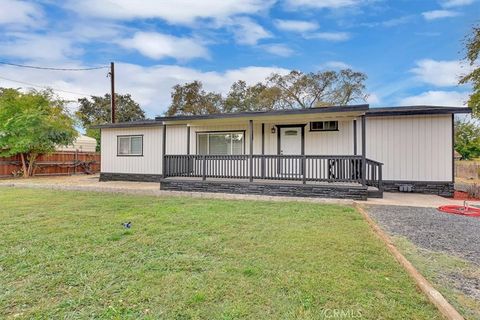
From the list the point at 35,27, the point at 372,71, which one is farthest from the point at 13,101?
the point at 372,71

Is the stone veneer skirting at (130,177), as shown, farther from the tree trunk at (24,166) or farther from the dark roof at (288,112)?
the tree trunk at (24,166)

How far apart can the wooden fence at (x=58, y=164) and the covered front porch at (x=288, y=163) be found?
10.1 m

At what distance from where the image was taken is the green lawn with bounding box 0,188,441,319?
7.51ft

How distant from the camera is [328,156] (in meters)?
8.16

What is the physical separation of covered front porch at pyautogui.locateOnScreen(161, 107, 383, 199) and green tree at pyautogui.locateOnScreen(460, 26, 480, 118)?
26.0ft

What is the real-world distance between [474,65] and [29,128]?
836 inches

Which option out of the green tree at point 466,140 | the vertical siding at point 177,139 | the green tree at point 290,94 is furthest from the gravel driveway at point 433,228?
the green tree at point 466,140

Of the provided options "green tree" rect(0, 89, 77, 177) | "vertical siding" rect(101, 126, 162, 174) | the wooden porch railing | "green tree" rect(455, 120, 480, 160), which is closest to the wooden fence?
"green tree" rect(0, 89, 77, 177)

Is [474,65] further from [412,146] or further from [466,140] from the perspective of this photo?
[466,140]

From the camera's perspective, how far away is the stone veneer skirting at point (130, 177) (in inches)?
486

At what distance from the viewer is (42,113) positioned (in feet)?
49.1

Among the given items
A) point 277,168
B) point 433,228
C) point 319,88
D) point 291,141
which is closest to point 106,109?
point 319,88

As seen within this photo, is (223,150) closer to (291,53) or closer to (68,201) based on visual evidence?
(68,201)

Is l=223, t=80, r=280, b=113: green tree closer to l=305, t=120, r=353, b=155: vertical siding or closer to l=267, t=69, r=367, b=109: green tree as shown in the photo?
l=267, t=69, r=367, b=109: green tree
